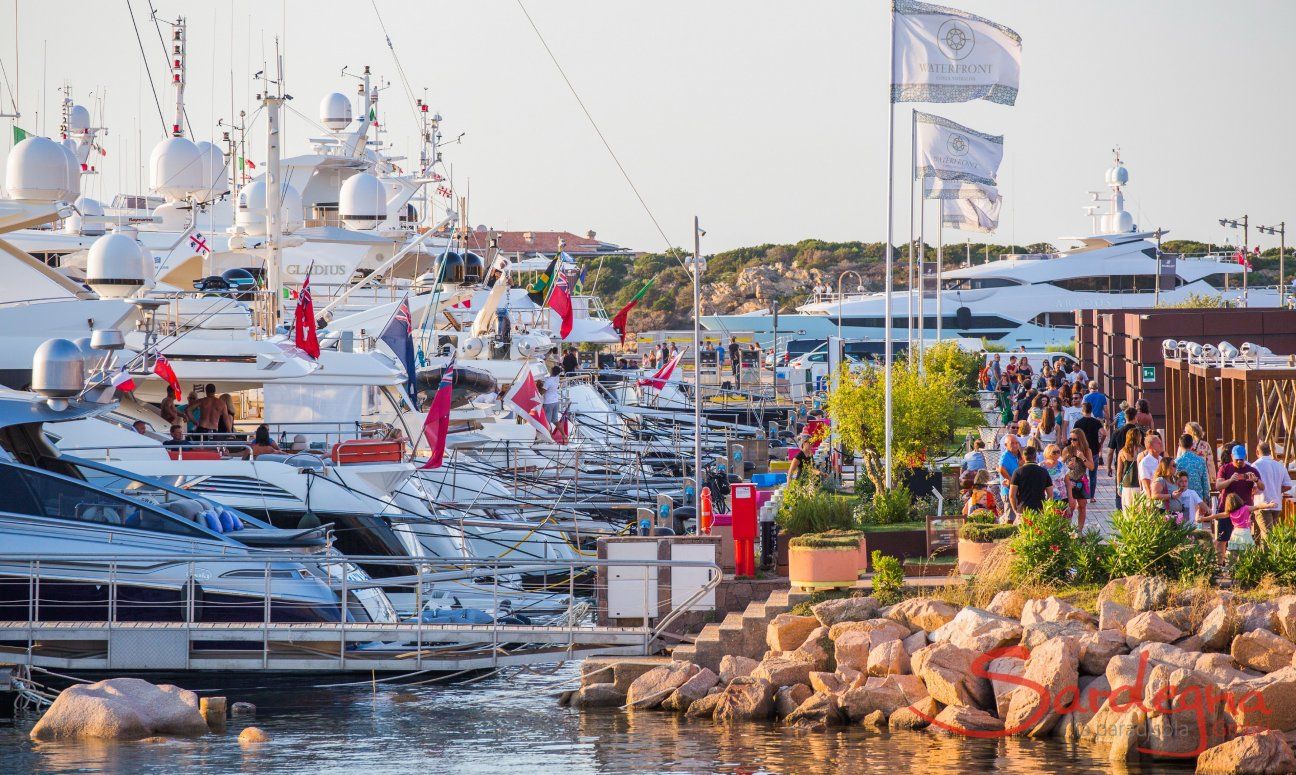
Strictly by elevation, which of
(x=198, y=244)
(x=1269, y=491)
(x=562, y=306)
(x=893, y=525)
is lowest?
(x=893, y=525)

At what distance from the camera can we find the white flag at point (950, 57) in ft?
63.9

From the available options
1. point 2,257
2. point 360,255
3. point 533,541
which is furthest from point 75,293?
point 360,255

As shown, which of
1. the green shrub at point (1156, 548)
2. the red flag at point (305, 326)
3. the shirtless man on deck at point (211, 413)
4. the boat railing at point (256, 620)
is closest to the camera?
the green shrub at point (1156, 548)

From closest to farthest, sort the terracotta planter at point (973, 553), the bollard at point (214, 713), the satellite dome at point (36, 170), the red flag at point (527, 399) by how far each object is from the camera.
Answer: the bollard at point (214, 713)
the terracotta planter at point (973, 553)
the red flag at point (527, 399)
the satellite dome at point (36, 170)

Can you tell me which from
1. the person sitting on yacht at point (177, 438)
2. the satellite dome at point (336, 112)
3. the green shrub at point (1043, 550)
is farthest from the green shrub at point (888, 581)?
the satellite dome at point (336, 112)

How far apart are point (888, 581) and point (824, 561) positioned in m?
0.68

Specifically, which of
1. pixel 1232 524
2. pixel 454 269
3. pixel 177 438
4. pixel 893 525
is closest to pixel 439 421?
pixel 177 438

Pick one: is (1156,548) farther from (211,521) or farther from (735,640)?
(211,521)

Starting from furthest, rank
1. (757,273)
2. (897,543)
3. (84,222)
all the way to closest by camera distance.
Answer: (757,273) < (84,222) < (897,543)

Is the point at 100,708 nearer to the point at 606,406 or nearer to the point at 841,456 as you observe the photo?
the point at 841,456

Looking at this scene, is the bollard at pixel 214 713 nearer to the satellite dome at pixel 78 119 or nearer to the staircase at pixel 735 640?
the staircase at pixel 735 640

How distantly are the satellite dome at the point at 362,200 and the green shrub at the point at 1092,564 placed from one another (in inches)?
807

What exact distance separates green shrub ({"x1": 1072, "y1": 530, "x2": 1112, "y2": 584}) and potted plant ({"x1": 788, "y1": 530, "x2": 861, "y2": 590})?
223 centimetres

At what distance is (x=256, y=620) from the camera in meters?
16.2
